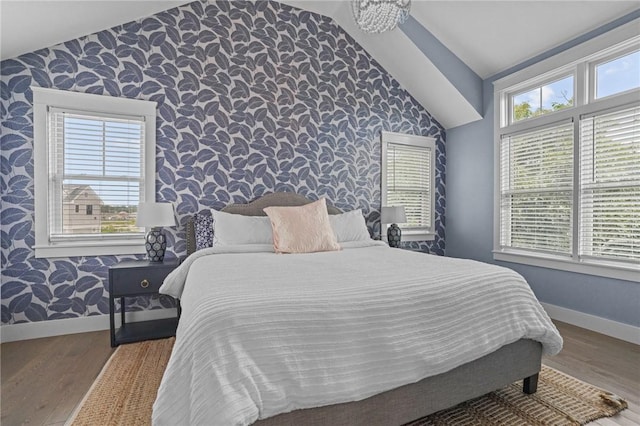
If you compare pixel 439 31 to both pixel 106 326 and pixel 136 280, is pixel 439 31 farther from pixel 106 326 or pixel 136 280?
pixel 106 326

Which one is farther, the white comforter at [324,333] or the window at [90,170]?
the window at [90,170]

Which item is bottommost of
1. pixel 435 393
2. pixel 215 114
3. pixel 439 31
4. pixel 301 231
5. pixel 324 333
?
pixel 435 393

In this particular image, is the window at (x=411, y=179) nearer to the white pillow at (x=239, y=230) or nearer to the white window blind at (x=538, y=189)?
the white window blind at (x=538, y=189)

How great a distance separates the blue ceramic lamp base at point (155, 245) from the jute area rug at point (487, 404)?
3.22 feet

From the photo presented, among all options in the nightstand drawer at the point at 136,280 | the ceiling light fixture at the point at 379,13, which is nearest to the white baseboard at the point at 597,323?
the ceiling light fixture at the point at 379,13

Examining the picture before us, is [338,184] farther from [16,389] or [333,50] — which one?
[16,389]

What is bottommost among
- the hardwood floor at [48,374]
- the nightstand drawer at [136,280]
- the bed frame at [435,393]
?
the hardwood floor at [48,374]

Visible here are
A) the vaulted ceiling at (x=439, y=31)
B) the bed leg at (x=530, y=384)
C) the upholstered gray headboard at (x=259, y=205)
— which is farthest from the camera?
the upholstered gray headboard at (x=259, y=205)

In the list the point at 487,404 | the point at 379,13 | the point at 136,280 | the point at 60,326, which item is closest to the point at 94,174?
the point at 136,280

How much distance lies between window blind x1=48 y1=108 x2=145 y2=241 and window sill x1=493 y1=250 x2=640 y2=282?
3.92m

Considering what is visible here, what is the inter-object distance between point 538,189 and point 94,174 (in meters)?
4.35

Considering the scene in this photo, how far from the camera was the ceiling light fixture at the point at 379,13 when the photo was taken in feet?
7.70

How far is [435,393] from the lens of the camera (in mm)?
1504

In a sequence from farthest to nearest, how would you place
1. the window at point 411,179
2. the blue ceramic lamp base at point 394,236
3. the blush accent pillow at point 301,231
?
the window at point 411,179
the blue ceramic lamp base at point 394,236
the blush accent pillow at point 301,231
